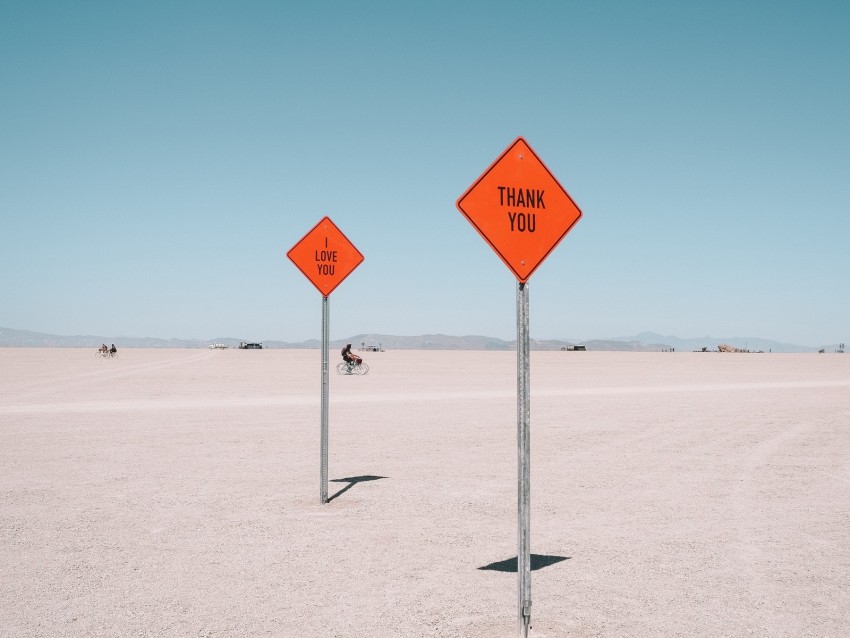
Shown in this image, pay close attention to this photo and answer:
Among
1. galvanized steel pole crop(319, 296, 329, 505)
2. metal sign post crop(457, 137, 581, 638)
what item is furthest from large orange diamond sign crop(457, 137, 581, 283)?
galvanized steel pole crop(319, 296, 329, 505)

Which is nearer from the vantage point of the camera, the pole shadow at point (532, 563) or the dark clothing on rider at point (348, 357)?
the pole shadow at point (532, 563)

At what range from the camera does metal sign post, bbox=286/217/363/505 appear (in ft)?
24.6

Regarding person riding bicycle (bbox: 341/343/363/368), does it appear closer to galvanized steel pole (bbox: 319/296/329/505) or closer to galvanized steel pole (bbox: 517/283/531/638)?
galvanized steel pole (bbox: 319/296/329/505)

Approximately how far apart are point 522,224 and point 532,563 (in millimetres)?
2907

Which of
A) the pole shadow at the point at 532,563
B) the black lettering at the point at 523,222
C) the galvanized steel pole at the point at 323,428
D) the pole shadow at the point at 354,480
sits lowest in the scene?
the pole shadow at the point at 532,563

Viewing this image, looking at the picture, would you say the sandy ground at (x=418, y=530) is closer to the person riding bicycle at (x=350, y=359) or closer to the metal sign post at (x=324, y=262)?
the metal sign post at (x=324, y=262)

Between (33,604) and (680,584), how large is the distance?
4631mm

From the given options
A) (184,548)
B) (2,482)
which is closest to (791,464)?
(184,548)

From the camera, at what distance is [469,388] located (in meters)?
25.7

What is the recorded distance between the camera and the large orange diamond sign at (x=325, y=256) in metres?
7.51

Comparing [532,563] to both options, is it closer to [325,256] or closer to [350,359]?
[325,256]

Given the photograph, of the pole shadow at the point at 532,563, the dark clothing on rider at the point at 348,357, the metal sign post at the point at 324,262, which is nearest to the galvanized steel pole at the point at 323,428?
the metal sign post at the point at 324,262

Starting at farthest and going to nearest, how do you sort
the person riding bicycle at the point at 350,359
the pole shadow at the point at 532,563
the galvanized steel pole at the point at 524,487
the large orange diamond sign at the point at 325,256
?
the person riding bicycle at the point at 350,359 → the large orange diamond sign at the point at 325,256 → the pole shadow at the point at 532,563 → the galvanized steel pole at the point at 524,487

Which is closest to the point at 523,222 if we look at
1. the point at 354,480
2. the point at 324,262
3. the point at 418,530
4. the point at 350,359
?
the point at 418,530
